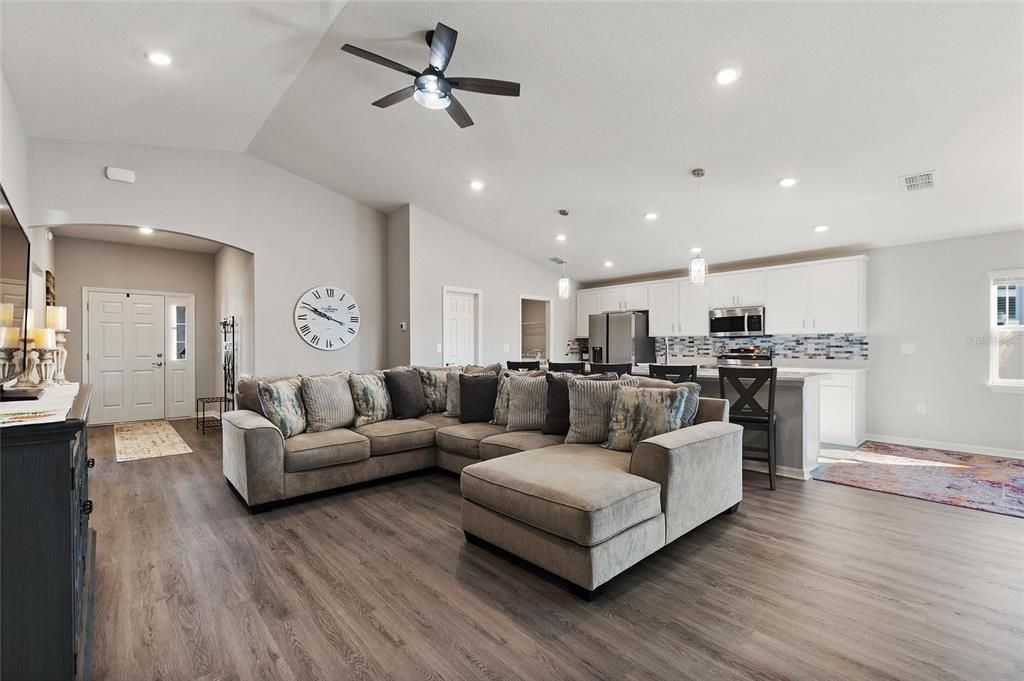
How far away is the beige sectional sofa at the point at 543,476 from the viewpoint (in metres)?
2.22

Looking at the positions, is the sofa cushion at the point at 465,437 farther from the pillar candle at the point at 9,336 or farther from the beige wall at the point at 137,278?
the beige wall at the point at 137,278

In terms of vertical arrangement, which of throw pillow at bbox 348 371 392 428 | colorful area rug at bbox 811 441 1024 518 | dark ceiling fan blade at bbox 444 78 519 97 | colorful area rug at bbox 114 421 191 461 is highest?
dark ceiling fan blade at bbox 444 78 519 97

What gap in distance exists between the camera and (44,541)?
55.1 inches

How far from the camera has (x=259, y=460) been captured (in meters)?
3.31

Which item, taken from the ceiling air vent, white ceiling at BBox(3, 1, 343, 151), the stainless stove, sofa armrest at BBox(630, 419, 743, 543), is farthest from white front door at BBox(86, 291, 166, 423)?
the ceiling air vent

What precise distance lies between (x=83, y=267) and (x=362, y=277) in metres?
4.21

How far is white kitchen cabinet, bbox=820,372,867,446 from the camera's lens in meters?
5.49

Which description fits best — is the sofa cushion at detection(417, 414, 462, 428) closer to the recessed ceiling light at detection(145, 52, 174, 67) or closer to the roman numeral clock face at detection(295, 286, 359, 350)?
the roman numeral clock face at detection(295, 286, 359, 350)

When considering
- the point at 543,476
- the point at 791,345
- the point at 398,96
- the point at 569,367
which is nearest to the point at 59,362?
the point at 398,96

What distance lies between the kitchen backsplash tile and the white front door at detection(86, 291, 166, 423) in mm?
8232

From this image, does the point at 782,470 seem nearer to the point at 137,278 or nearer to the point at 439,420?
the point at 439,420

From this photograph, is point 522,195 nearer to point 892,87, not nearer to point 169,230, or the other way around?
point 892,87

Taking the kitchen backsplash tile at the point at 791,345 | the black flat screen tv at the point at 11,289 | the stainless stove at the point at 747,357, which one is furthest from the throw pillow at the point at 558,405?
the kitchen backsplash tile at the point at 791,345

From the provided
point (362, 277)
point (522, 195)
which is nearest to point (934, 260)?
point (522, 195)
